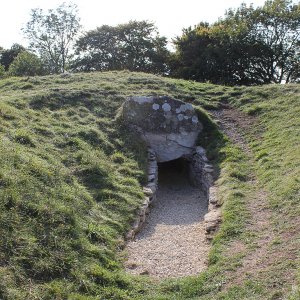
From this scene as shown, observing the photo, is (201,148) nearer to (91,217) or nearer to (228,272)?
(91,217)

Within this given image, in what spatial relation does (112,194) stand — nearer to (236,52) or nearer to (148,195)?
(148,195)

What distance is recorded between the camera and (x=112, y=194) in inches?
541

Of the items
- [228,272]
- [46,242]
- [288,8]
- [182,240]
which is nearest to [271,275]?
[228,272]

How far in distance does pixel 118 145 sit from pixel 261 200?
691 cm

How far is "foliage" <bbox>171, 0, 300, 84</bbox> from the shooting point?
119 feet

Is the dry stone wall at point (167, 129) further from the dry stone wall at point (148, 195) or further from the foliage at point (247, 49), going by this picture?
the foliage at point (247, 49)

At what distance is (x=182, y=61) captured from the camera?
126 feet

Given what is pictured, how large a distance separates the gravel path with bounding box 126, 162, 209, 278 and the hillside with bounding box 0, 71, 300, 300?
49cm

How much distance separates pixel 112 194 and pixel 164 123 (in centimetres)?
678

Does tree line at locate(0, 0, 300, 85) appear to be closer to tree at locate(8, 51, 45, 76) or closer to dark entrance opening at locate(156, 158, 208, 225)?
tree at locate(8, 51, 45, 76)

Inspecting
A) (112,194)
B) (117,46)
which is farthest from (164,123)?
(117,46)

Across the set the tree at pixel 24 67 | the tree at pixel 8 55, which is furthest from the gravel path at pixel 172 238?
the tree at pixel 8 55

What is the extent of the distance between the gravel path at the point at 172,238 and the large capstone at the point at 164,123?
1.91m

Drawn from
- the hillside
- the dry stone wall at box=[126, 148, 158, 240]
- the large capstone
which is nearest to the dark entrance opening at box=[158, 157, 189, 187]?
the large capstone
